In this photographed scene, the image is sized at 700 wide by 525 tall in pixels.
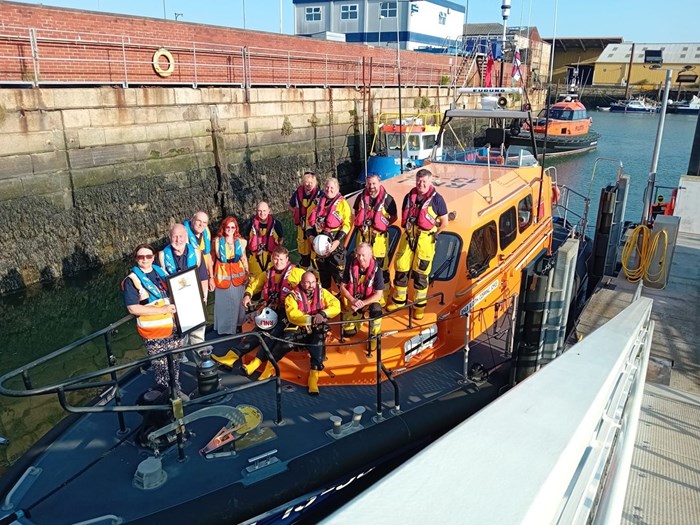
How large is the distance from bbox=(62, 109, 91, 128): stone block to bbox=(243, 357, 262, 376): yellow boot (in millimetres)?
8165

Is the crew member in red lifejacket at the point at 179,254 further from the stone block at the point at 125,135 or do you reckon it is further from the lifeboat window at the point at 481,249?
the stone block at the point at 125,135

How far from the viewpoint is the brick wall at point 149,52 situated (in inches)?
416

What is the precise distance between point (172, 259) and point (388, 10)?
32.6 m

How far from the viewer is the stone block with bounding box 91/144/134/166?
11086 mm

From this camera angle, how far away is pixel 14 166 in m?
9.68

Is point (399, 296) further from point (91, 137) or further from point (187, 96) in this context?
point (187, 96)

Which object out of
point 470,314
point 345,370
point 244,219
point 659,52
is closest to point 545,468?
point 345,370

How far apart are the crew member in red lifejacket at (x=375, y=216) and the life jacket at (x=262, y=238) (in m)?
0.83

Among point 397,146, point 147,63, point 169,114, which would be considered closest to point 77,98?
point 169,114

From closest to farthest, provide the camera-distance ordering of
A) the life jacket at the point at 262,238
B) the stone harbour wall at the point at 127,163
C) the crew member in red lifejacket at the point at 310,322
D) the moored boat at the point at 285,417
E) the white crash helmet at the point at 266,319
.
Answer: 1. the moored boat at the point at 285,417
2. the crew member in red lifejacket at the point at 310,322
3. the white crash helmet at the point at 266,319
4. the life jacket at the point at 262,238
5. the stone harbour wall at the point at 127,163

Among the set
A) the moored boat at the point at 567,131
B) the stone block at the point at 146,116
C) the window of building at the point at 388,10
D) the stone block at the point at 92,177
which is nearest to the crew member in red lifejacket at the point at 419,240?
the stone block at the point at 92,177

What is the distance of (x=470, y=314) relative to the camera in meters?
4.93

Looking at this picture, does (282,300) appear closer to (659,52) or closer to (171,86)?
(171,86)

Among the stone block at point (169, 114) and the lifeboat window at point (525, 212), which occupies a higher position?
the stone block at point (169, 114)
